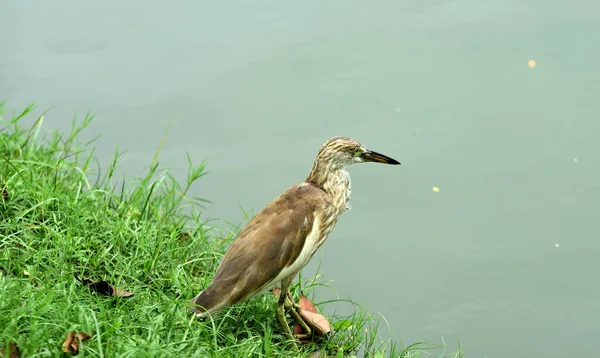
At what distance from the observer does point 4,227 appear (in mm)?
4992

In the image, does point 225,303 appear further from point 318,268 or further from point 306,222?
point 318,268

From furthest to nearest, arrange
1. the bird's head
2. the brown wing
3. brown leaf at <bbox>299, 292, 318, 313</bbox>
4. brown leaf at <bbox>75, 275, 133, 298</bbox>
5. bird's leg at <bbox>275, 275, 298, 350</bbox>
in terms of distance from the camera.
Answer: brown leaf at <bbox>299, 292, 318, 313</bbox>, the bird's head, bird's leg at <bbox>275, 275, 298, 350</bbox>, brown leaf at <bbox>75, 275, 133, 298</bbox>, the brown wing

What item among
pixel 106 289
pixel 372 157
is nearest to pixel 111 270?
pixel 106 289

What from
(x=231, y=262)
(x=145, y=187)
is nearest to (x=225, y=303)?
(x=231, y=262)

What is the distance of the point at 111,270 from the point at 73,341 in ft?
3.91

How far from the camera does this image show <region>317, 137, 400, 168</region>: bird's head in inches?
189

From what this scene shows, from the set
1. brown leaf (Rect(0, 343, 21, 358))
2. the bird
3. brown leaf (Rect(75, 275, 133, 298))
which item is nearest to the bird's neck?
the bird

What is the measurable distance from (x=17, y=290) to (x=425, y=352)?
2.19 meters

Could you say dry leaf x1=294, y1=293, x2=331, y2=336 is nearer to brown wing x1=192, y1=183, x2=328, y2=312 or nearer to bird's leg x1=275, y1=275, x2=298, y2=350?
bird's leg x1=275, y1=275, x2=298, y2=350

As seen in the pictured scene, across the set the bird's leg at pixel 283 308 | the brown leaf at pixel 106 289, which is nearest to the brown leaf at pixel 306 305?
the bird's leg at pixel 283 308

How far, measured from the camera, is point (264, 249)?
4.51 m

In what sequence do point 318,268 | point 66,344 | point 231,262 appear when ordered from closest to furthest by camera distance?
point 66,344 → point 231,262 → point 318,268

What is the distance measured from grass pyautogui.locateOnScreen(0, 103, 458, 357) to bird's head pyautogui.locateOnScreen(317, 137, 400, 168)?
821 millimetres

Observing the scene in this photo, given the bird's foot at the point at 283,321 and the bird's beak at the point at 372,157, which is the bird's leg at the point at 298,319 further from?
the bird's beak at the point at 372,157
